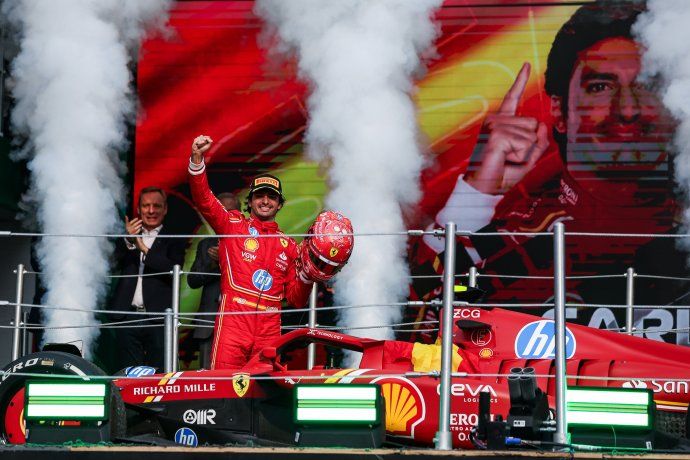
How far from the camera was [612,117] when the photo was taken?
1069 cm

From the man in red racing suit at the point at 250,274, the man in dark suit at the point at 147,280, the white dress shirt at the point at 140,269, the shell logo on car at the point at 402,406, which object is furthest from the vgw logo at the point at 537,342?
the white dress shirt at the point at 140,269

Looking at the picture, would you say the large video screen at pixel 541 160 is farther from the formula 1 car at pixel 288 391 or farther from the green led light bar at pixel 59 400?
the green led light bar at pixel 59 400

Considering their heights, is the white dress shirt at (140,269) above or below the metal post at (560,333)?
above

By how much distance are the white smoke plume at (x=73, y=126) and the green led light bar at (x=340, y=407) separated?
500 cm

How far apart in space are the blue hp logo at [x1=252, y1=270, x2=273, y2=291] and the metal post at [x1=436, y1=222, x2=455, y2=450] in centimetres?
238

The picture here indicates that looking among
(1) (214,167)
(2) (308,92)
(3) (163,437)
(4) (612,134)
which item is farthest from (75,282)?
(4) (612,134)

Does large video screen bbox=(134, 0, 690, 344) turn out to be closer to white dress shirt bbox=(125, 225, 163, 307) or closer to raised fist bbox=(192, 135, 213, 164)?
white dress shirt bbox=(125, 225, 163, 307)

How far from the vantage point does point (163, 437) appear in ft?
20.7

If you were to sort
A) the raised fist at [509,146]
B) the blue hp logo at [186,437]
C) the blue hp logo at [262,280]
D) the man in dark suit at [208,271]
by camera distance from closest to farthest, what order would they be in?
the blue hp logo at [186,437]
the blue hp logo at [262,280]
the man in dark suit at [208,271]
the raised fist at [509,146]

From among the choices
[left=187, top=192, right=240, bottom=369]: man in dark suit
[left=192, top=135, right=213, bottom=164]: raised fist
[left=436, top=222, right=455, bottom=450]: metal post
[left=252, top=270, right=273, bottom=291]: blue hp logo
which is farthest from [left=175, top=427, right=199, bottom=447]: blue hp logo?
[left=187, top=192, right=240, bottom=369]: man in dark suit

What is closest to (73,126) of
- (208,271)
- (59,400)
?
(208,271)

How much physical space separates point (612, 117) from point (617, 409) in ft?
19.3

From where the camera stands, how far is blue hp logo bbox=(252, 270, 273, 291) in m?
7.56

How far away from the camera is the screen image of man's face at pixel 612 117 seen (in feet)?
34.9
